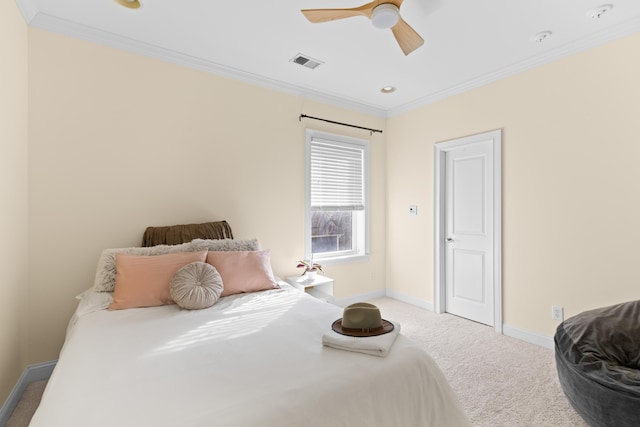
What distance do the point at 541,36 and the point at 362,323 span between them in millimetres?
2781

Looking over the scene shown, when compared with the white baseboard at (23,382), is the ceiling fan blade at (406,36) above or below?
above

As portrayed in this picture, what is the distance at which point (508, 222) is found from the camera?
10.9ft

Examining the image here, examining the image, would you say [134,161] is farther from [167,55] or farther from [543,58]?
[543,58]

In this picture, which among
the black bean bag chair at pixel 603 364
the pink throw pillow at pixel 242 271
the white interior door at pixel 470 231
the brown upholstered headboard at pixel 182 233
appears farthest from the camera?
the white interior door at pixel 470 231

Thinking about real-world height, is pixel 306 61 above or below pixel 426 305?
above

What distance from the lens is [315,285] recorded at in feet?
11.6

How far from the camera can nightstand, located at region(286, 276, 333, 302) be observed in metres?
3.45

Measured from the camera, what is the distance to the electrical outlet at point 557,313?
2.95m

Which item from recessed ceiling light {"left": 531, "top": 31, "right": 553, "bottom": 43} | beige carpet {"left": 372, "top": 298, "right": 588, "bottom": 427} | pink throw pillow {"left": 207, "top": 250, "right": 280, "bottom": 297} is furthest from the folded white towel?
recessed ceiling light {"left": 531, "top": 31, "right": 553, "bottom": 43}

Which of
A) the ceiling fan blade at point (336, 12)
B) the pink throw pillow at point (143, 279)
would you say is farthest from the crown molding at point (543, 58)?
the pink throw pillow at point (143, 279)

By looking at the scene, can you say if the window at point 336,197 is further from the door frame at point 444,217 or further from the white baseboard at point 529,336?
the white baseboard at point 529,336

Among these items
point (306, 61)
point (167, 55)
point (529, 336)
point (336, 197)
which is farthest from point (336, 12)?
point (529, 336)

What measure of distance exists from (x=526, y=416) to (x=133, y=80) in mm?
3904

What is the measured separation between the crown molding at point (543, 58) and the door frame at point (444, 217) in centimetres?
56
